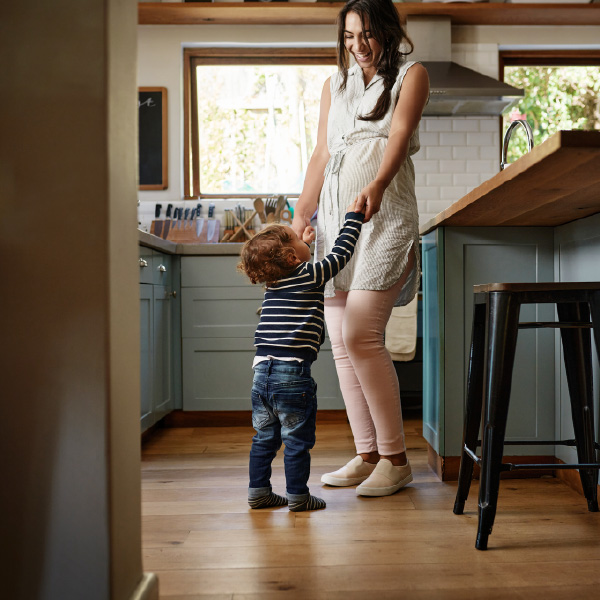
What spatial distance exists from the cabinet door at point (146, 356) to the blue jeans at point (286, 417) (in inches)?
39.1

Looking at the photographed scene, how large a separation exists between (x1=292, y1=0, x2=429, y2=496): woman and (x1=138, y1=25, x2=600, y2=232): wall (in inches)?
76.5

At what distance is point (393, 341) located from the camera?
132 inches

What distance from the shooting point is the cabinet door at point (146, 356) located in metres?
2.75

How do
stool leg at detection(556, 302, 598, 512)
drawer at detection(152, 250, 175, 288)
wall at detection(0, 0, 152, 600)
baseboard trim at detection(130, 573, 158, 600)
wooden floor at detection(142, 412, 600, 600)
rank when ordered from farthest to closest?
drawer at detection(152, 250, 175, 288) < stool leg at detection(556, 302, 598, 512) < wooden floor at detection(142, 412, 600, 600) < baseboard trim at detection(130, 573, 158, 600) < wall at detection(0, 0, 152, 600)

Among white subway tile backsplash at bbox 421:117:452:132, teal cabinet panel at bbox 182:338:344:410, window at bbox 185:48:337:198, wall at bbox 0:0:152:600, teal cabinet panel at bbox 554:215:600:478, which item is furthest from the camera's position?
window at bbox 185:48:337:198

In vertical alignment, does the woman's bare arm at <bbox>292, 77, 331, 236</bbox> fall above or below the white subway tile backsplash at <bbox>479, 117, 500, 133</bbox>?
below

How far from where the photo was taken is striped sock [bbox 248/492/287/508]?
6.21 feet

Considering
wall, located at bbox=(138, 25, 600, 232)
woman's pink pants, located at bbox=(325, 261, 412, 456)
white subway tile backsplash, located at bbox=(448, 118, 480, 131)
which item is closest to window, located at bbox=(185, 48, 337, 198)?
wall, located at bbox=(138, 25, 600, 232)

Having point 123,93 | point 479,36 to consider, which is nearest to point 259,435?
point 123,93

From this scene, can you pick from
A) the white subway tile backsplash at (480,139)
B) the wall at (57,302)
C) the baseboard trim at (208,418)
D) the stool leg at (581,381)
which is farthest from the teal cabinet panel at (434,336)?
the white subway tile backsplash at (480,139)

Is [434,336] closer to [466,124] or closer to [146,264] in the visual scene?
[146,264]

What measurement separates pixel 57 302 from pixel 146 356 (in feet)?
6.33

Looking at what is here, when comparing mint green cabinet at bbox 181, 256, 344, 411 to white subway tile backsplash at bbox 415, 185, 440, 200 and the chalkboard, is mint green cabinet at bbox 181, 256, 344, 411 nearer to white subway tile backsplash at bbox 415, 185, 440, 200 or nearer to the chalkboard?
the chalkboard

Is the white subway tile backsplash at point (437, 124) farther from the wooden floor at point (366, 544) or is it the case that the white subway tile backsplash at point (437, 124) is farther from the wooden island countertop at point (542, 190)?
the wooden floor at point (366, 544)
